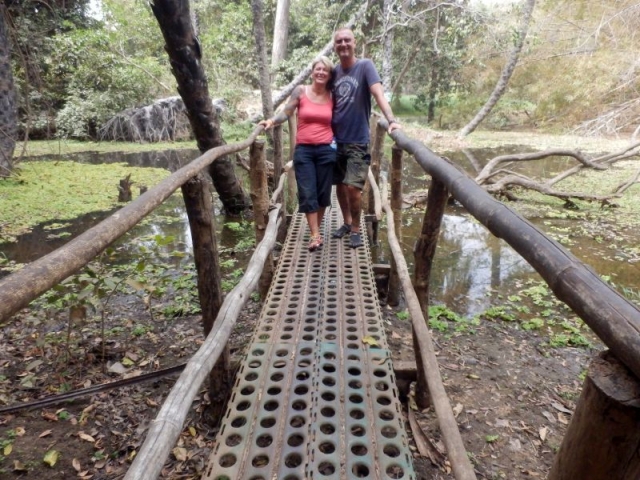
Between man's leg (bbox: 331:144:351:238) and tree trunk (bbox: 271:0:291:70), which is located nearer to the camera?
man's leg (bbox: 331:144:351:238)

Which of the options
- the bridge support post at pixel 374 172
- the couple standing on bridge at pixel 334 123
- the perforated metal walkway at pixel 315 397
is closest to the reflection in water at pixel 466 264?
the bridge support post at pixel 374 172

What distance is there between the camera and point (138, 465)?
103 centimetres

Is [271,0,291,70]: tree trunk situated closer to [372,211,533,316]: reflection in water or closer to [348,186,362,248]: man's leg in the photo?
[372,211,533,316]: reflection in water

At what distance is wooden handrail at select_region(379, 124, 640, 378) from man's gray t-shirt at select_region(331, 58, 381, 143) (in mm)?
1790

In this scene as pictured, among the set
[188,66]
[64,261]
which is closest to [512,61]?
[188,66]

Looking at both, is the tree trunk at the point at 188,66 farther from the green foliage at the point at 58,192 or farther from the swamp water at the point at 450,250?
the green foliage at the point at 58,192

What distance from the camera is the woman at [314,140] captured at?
3.00 metres

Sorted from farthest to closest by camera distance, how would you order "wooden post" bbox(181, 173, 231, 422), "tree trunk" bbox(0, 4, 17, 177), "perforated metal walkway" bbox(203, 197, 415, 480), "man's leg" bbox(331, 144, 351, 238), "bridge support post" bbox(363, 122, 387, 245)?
1. "tree trunk" bbox(0, 4, 17, 177)
2. "bridge support post" bbox(363, 122, 387, 245)
3. "man's leg" bbox(331, 144, 351, 238)
4. "wooden post" bbox(181, 173, 231, 422)
5. "perforated metal walkway" bbox(203, 197, 415, 480)

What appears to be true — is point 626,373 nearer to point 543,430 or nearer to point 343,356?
point 343,356

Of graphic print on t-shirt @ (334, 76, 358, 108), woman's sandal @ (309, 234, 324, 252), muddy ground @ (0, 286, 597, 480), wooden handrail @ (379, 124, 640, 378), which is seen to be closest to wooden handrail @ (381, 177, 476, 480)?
wooden handrail @ (379, 124, 640, 378)

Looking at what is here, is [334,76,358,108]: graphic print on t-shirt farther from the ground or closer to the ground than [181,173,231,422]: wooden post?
farther from the ground

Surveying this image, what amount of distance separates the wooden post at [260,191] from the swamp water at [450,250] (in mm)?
991

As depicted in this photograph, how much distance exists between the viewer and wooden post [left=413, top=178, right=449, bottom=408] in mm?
2176

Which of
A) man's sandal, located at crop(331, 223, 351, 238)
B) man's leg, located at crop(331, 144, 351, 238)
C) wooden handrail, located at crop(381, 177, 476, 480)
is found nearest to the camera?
wooden handrail, located at crop(381, 177, 476, 480)
